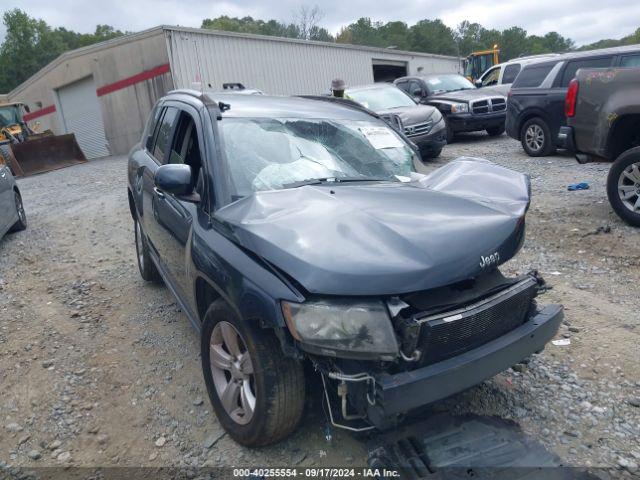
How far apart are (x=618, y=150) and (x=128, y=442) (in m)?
5.92

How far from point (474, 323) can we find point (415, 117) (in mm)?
8528

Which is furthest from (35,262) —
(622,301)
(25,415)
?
(622,301)

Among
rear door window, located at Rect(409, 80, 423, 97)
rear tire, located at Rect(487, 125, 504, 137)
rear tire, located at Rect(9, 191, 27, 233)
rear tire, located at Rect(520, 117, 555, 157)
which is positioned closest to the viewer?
rear tire, located at Rect(9, 191, 27, 233)

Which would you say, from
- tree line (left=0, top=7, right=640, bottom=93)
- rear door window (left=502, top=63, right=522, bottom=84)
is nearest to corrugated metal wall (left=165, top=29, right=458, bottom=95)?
rear door window (left=502, top=63, right=522, bottom=84)

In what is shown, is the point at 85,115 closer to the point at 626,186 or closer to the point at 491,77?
the point at 491,77

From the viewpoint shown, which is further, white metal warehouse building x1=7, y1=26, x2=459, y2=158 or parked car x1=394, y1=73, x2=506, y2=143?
white metal warehouse building x1=7, y1=26, x2=459, y2=158

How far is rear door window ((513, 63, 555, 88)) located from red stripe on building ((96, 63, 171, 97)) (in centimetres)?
1213

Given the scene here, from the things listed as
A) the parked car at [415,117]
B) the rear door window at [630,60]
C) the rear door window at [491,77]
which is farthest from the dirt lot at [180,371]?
the rear door window at [491,77]

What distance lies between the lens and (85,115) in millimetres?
23656

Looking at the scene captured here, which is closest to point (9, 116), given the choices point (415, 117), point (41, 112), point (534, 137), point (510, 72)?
point (41, 112)

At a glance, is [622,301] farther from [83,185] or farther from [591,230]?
[83,185]

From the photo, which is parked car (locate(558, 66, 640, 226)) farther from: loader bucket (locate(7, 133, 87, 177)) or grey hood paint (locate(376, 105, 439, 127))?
loader bucket (locate(7, 133, 87, 177))

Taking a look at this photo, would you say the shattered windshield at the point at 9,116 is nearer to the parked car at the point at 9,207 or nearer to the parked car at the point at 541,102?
the parked car at the point at 9,207

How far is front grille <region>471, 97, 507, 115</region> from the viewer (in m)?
12.5
